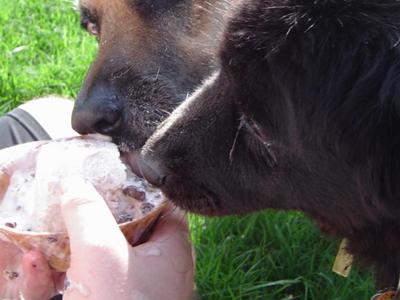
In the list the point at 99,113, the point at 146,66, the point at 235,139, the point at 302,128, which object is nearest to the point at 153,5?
the point at 146,66

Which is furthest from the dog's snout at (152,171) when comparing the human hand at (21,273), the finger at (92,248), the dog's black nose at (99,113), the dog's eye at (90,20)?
the dog's eye at (90,20)

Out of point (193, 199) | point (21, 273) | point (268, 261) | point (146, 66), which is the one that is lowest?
point (268, 261)

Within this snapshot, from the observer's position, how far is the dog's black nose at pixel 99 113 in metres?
2.79

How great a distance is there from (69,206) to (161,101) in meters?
0.82

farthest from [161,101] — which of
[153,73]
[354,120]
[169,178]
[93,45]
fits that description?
[93,45]

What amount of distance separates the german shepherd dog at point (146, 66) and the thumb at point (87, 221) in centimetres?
Result: 60

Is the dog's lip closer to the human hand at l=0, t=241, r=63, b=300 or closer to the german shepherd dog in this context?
the german shepherd dog

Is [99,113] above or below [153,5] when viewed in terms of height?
below

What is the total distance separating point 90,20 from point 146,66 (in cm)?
59

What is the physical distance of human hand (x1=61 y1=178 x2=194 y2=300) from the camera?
2.04m

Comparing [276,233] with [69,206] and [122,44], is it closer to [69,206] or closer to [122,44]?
[122,44]

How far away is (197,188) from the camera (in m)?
2.27

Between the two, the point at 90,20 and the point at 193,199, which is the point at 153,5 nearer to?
the point at 90,20

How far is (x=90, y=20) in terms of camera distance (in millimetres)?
3385
